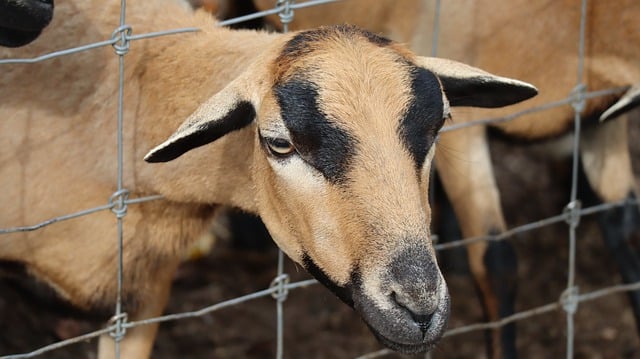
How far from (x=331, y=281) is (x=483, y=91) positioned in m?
0.92

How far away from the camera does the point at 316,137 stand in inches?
136

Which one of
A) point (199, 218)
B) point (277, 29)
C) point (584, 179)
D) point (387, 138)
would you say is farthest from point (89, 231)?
point (584, 179)

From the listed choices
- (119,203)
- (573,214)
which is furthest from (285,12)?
(573,214)

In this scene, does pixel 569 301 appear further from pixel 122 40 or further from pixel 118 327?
pixel 122 40

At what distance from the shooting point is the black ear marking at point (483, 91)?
3881 mm

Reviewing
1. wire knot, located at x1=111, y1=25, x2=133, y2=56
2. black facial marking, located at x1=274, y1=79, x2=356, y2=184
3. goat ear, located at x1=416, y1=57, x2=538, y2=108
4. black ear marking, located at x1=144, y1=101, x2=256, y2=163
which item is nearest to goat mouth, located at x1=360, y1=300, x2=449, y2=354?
black facial marking, located at x1=274, y1=79, x2=356, y2=184

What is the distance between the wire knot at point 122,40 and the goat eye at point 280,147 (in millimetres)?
698

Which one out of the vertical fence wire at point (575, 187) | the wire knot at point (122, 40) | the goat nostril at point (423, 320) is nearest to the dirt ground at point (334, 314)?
the vertical fence wire at point (575, 187)

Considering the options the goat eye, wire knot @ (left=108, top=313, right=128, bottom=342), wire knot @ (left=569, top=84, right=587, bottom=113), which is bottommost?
wire knot @ (left=108, top=313, right=128, bottom=342)

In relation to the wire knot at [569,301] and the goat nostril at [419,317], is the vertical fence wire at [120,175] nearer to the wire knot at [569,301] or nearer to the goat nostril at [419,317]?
the goat nostril at [419,317]

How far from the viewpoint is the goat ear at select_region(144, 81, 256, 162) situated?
11.8ft

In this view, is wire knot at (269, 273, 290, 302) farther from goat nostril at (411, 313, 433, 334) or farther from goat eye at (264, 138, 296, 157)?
goat nostril at (411, 313, 433, 334)

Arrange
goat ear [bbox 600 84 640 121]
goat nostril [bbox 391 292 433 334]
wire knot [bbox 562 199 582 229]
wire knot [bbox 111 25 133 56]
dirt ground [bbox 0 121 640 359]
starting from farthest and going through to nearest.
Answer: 1. dirt ground [bbox 0 121 640 359]
2. wire knot [bbox 562 199 582 229]
3. goat ear [bbox 600 84 640 121]
4. wire knot [bbox 111 25 133 56]
5. goat nostril [bbox 391 292 433 334]

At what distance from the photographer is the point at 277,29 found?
5.83 m
